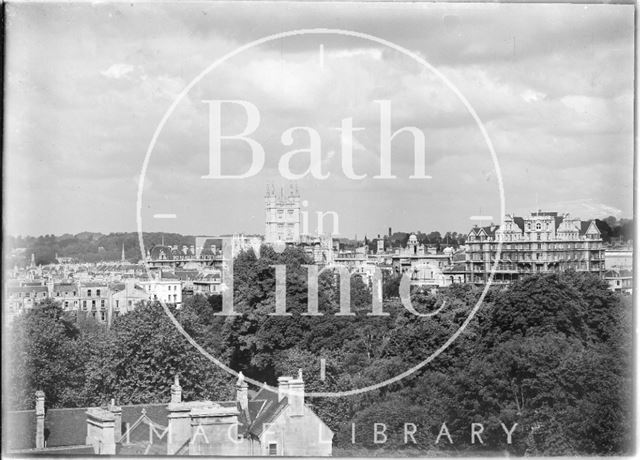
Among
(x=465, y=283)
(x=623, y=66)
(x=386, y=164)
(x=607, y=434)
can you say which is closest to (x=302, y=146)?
(x=386, y=164)

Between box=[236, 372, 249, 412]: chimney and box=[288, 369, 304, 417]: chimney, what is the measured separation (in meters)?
0.31

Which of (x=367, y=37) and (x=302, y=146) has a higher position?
(x=367, y=37)

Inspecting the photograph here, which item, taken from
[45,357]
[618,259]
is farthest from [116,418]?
[618,259]

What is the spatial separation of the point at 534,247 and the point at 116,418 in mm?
3117

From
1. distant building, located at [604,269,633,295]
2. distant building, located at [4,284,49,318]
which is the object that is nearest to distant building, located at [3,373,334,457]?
distant building, located at [4,284,49,318]

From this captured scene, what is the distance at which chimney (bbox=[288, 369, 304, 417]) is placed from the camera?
8.74 m

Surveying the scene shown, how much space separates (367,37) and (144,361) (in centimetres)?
284

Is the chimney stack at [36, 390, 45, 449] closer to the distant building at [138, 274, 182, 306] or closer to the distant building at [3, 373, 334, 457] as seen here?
the distant building at [3, 373, 334, 457]

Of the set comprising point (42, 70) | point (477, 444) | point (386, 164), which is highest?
point (42, 70)

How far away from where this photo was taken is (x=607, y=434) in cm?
851

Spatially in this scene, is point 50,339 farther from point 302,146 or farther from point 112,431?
point 302,146

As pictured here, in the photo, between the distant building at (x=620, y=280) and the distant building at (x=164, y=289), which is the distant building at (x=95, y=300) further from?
the distant building at (x=620, y=280)

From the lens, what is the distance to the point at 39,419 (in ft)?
27.8

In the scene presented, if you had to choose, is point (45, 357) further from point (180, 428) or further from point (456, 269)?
point (456, 269)
